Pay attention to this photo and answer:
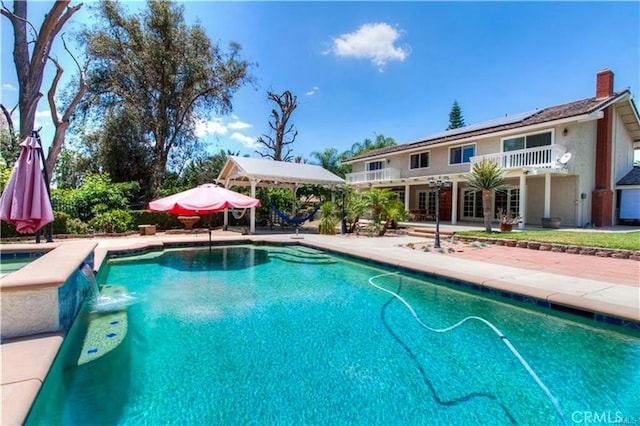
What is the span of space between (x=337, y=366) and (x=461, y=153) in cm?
1794

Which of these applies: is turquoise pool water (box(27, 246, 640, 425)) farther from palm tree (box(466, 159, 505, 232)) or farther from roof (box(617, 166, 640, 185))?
roof (box(617, 166, 640, 185))

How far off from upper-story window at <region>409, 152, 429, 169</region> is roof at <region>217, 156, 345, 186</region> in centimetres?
667

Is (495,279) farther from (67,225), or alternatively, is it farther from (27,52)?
(27,52)

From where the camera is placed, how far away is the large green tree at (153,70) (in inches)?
800

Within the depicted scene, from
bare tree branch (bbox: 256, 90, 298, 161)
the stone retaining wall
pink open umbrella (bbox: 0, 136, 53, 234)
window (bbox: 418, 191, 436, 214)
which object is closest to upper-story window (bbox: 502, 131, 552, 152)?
window (bbox: 418, 191, 436, 214)

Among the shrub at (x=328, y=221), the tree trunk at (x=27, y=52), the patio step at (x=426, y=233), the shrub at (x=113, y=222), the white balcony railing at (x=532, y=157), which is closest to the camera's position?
the patio step at (x=426, y=233)

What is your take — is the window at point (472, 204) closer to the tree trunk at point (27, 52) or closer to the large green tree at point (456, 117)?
the tree trunk at point (27, 52)

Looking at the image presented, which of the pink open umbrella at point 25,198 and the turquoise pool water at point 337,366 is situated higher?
the pink open umbrella at point 25,198

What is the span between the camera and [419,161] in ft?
69.5

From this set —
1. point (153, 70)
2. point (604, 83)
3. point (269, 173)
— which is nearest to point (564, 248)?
point (604, 83)

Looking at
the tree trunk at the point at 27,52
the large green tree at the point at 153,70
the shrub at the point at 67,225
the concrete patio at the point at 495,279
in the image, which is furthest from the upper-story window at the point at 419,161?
the tree trunk at the point at 27,52

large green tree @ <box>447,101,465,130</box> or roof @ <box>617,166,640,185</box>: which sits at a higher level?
large green tree @ <box>447,101,465,130</box>

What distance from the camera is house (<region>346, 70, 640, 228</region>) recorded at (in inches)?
558

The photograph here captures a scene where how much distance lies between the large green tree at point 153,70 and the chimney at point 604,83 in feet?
72.5
